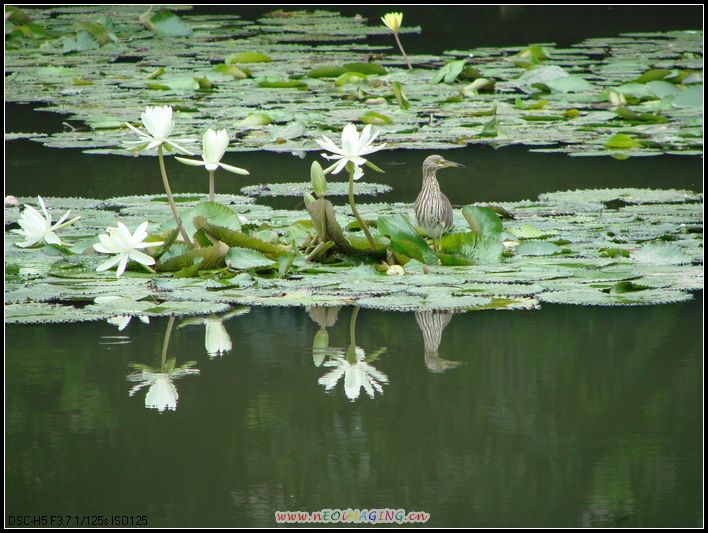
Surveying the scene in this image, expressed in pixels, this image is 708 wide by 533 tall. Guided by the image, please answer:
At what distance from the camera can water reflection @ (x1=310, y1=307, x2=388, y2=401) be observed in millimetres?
2982

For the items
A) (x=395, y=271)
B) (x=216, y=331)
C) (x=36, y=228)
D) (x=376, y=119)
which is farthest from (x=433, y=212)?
(x=376, y=119)

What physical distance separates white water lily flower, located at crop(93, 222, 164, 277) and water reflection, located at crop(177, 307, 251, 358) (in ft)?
1.00

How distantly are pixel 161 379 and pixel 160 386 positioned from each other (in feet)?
0.17

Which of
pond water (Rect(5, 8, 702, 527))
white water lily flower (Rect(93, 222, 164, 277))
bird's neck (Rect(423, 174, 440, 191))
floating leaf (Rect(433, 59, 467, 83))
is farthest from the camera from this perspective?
floating leaf (Rect(433, 59, 467, 83))

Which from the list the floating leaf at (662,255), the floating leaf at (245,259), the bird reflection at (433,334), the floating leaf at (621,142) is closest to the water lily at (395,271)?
the bird reflection at (433,334)

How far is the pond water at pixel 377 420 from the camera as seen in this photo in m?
2.40

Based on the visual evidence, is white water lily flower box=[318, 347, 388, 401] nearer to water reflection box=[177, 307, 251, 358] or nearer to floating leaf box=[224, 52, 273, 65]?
water reflection box=[177, 307, 251, 358]

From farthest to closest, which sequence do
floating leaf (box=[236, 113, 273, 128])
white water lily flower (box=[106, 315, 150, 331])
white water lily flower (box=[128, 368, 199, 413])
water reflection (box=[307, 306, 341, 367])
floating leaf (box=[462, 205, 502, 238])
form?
floating leaf (box=[236, 113, 273, 128]) → floating leaf (box=[462, 205, 502, 238]) → white water lily flower (box=[106, 315, 150, 331]) → water reflection (box=[307, 306, 341, 367]) → white water lily flower (box=[128, 368, 199, 413])

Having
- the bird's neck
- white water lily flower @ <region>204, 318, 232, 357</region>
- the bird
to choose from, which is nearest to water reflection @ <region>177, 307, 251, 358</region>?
white water lily flower @ <region>204, 318, 232, 357</region>

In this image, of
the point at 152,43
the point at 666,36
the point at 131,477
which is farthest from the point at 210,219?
the point at 666,36

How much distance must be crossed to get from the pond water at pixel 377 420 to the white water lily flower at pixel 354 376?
0.02 metres

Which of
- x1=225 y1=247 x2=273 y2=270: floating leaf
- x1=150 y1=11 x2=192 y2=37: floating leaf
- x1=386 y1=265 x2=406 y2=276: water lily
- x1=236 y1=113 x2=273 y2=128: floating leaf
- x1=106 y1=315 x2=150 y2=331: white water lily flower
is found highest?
x1=150 y1=11 x2=192 y2=37: floating leaf

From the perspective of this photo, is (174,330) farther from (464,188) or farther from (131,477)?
(464,188)

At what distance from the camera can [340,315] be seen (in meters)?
3.52
